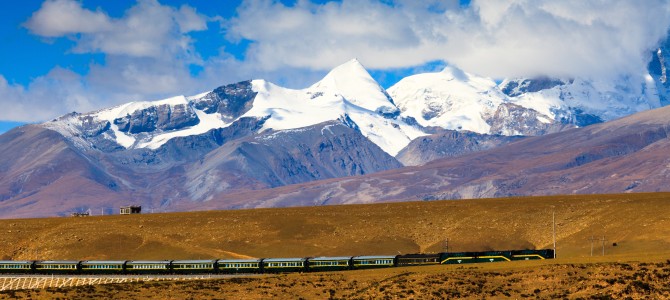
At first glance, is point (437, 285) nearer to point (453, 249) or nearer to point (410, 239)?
point (453, 249)

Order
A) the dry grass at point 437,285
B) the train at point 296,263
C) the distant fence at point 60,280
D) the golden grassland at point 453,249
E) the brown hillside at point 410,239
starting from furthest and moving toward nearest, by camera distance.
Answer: the brown hillside at point 410,239 → the distant fence at point 60,280 → the train at point 296,263 → the golden grassland at point 453,249 → the dry grass at point 437,285

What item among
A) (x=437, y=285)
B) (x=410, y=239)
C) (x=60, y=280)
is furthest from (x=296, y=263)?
(x=410, y=239)

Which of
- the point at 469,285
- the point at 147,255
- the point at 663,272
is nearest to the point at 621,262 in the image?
the point at 663,272

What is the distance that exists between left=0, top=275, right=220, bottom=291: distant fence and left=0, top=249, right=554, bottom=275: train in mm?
2470

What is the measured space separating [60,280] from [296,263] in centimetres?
3230

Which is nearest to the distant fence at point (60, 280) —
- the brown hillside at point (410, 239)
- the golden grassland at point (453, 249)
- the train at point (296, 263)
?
the train at point (296, 263)

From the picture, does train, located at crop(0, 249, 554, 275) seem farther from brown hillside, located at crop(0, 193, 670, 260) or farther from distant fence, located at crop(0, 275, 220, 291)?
brown hillside, located at crop(0, 193, 670, 260)

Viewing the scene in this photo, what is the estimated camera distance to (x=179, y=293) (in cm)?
10719

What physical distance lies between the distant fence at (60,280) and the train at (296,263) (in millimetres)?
2470

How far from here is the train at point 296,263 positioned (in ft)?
426

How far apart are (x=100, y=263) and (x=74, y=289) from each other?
2884 cm

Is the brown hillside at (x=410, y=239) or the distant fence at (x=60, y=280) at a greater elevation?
the brown hillside at (x=410, y=239)

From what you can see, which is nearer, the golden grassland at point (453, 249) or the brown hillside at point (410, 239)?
the golden grassland at point (453, 249)

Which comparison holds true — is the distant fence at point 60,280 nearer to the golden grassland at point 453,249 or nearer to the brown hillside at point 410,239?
the golden grassland at point 453,249
